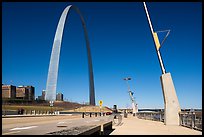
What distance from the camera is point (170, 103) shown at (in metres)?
23.3

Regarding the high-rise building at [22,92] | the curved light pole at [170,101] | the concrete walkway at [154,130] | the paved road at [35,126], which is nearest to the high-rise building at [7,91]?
the high-rise building at [22,92]

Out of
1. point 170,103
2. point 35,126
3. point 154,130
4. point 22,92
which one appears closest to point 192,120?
point 154,130

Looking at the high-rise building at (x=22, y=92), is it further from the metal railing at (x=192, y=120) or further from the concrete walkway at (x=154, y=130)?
the concrete walkway at (x=154, y=130)

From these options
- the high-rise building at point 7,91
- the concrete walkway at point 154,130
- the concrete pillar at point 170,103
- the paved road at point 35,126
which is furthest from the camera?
the high-rise building at point 7,91

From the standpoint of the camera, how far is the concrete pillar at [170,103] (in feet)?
76.0

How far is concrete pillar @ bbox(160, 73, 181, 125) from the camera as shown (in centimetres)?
2316

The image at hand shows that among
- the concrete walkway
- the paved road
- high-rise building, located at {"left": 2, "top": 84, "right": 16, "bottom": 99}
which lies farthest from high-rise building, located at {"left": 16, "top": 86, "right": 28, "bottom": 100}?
the concrete walkway

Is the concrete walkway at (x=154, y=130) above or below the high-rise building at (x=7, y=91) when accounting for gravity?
below

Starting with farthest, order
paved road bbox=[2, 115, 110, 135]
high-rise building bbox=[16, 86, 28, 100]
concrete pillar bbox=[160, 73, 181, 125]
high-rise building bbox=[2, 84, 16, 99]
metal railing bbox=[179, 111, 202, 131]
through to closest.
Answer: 1. high-rise building bbox=[16, 86, 28, 100]
2. high-rise building bbox=[2, 84, 16, 99]
3. concrete pillar bbox=[160, 73, 181, 125]
4. metal railing bbox=[179, 111, 202, 131]
5. paved road bbox=[2, 115, 110, 135]

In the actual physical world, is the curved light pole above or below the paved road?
above

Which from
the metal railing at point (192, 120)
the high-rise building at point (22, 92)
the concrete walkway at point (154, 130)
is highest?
the high-rise building at point (22, 92)

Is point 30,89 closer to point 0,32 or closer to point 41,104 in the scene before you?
point 41,104

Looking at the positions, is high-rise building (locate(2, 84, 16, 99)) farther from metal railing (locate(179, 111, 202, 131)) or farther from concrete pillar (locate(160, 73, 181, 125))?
metal railing (locate(179, 111, 202, 131))

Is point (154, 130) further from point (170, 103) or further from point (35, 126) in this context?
point (35, 126)
